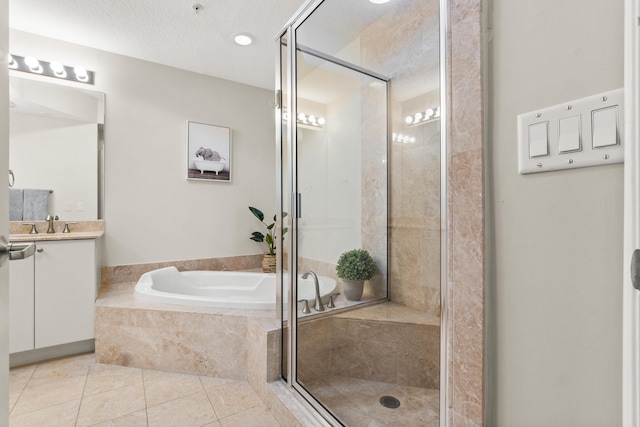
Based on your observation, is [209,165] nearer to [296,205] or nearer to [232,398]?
[296,205]

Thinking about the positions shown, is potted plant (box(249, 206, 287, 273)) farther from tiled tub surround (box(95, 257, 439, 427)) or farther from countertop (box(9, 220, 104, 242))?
countertop (box(9, 220, 104, 242))

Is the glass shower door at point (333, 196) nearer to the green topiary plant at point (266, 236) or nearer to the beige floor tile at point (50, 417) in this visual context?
the beige floor tile at point (50, 417)

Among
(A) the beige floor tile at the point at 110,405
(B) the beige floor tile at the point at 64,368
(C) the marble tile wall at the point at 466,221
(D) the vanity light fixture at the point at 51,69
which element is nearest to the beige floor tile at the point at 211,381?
(A) the beige floor tile at the point at 110,405

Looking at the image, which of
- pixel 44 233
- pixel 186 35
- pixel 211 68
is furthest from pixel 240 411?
pixel 211 68

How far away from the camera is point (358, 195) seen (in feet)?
6.07

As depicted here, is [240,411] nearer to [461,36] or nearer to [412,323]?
[412,323]

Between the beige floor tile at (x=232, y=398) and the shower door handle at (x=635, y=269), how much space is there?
1834 millimetres

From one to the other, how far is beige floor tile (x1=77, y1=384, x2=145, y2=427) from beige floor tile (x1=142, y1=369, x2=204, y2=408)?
0.05 metres

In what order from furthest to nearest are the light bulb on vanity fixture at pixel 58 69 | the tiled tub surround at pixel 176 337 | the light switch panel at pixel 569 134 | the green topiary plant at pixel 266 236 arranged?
1. the green topiary plant at pixel 266 236
2. the light bulb on vanity fixture at pixel 58 69
3. the tiled tub surround at pixel 176 337
4. the light switch panel at pixel 569 134

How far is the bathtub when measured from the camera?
3.25m

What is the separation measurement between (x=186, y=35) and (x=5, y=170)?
2.12 m

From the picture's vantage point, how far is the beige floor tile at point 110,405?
1643 millimetres

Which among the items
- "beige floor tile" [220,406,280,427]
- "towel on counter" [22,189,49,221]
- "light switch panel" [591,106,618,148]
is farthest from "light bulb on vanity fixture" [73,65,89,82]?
"light switch panel" [591,106,618,148]

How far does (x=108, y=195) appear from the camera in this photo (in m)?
2.83
